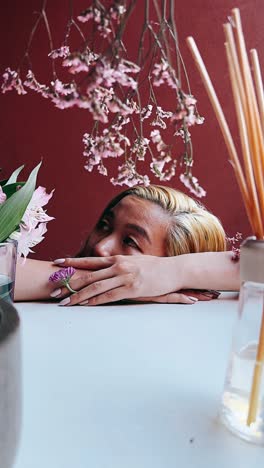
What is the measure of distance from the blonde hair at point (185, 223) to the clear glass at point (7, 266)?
70 centimetres

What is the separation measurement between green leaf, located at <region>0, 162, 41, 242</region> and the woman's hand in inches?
15.3

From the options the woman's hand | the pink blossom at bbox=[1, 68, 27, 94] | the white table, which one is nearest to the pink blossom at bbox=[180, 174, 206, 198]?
the pink blossom at bbox=[1, 68, 27, 94]

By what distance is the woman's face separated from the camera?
146cm

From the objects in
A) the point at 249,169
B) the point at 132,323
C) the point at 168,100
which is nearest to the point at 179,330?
the point at 132,323

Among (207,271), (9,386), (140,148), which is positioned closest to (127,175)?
(140,148)

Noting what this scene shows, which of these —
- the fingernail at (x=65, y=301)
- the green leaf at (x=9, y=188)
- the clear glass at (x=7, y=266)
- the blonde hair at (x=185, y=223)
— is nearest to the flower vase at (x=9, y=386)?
the clear glass at (x=7, y=266)

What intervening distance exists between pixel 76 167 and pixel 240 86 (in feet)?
4.06

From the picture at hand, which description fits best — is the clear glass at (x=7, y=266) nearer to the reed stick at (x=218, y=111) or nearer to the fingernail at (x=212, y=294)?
the reed stick at (x=218, y=111)

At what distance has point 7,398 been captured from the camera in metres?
0.41

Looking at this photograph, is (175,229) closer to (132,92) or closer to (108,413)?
(108,413)

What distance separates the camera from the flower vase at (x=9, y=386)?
40 centimetres

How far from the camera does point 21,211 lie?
78 centimetres

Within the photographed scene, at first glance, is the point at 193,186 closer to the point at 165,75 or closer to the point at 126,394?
the point at 165,75

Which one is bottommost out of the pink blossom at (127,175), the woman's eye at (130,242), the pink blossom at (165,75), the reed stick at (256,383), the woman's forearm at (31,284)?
the woman's forearm at (31,284)
